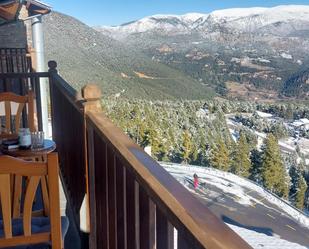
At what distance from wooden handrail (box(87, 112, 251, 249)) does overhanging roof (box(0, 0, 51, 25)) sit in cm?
321

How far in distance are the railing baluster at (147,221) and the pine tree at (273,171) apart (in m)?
38.1

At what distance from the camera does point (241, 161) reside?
132 ft

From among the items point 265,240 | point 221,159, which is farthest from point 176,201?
point 221,159

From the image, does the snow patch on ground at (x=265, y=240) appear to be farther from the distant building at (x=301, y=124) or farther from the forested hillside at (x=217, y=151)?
the distant building at (x=301, y=124)

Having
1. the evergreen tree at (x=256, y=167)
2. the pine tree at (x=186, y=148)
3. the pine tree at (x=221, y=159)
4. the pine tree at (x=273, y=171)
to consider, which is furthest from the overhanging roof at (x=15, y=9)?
the evergreen tree at (x=256, y=167)

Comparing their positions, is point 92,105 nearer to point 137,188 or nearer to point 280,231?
point 137,188

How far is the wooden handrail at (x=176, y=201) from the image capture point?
0.72 meters

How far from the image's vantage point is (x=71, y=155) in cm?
279

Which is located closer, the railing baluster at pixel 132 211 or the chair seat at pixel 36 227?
the railing baluster at pixel 132 211

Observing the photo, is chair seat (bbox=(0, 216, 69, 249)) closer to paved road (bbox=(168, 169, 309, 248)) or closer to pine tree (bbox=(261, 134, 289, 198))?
paved road (bbox=(168, 169, 309, 248))

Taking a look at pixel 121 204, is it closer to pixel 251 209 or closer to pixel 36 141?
pixel 36 141

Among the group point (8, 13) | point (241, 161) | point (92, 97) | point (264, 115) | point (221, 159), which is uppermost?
point (8, 13)

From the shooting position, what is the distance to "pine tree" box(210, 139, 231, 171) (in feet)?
129

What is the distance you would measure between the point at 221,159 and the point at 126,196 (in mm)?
38873
